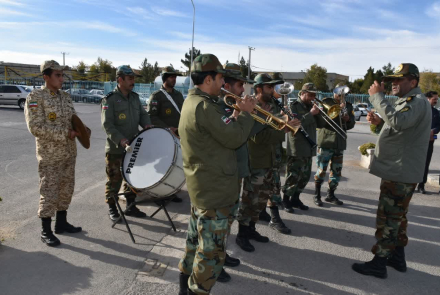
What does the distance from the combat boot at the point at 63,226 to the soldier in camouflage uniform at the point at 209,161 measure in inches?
85.9

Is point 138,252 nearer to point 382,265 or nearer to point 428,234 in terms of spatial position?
point 382,265

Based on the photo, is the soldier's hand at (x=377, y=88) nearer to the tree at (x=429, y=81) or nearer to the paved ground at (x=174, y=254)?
the paved ground at (x=174, y=254)

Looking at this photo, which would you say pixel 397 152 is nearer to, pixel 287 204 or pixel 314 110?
pixel 314 110

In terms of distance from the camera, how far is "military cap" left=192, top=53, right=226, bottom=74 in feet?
8.48

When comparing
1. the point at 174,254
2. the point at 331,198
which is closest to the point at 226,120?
the point at 174,254

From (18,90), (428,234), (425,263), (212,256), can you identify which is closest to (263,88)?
(212,256)

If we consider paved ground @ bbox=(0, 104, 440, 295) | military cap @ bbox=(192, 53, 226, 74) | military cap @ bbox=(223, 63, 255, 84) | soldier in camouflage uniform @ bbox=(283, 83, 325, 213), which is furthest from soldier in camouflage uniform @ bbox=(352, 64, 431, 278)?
military cap @ bbox=(192, 53, 226, 74)

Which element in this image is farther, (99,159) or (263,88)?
(99,159)

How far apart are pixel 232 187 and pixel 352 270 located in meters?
1.93

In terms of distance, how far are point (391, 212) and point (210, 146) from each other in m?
2.21

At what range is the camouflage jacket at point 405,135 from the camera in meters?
3.22

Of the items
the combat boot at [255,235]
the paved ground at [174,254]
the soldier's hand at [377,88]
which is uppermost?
the soldier's hand at [377,88]

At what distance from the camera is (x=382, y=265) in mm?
3510

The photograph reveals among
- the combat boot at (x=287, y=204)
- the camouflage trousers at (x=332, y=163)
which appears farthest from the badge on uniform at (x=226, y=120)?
the camouflage trousers at (x=332, y=163)
